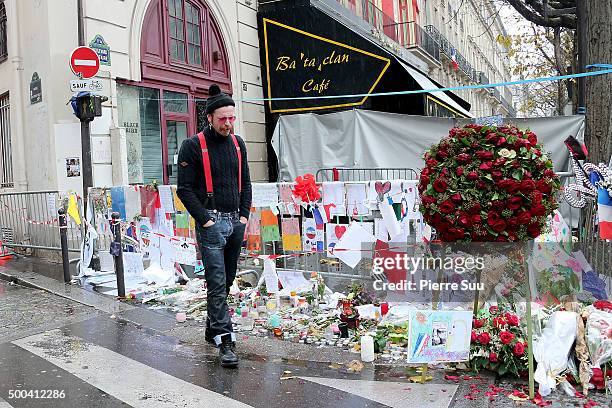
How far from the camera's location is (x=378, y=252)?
4617 mm

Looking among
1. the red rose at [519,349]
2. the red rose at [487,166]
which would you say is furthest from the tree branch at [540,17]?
the red rose at [519,349]

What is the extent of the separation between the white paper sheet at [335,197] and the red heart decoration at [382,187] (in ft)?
1.34

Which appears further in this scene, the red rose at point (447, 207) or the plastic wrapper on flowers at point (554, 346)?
the red rose at point (447, 207)

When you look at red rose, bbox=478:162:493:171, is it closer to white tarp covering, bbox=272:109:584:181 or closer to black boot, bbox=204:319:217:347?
black boot, bbox=204:319:217:347

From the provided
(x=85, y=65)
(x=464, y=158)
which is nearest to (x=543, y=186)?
(x=464, y=158)

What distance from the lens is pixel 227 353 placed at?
471 cm

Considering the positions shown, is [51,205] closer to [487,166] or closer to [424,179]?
[424,179]

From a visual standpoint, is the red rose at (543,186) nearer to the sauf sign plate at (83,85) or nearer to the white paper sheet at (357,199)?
the white paper sheet at (357,199)

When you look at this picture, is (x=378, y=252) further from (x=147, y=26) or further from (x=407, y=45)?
(x=407, y=45)

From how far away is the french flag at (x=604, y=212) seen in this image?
5.28 metres

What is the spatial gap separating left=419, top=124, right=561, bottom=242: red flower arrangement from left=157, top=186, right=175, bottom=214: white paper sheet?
14.4 feet

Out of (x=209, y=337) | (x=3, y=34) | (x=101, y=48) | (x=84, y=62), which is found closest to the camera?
(x=209, y=337)

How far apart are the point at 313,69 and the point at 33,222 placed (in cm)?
691

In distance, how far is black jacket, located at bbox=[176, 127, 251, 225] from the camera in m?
4.80
